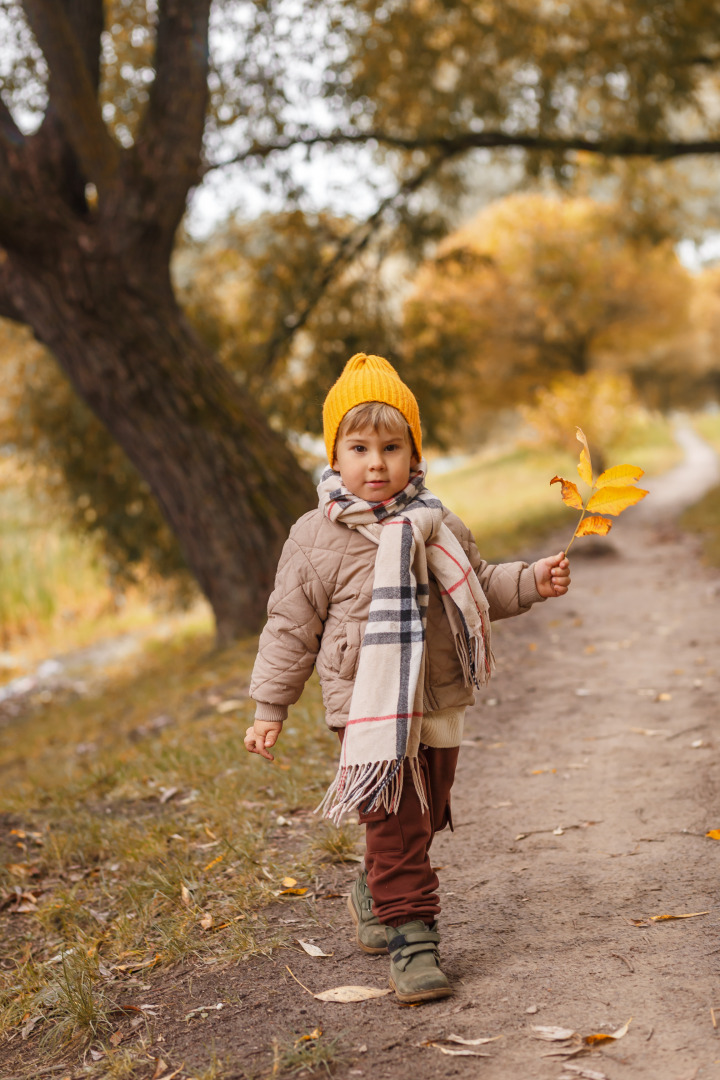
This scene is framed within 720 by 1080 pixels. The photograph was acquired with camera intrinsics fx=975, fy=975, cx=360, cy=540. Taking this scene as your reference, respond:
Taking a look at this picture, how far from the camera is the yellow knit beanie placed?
2.62 m

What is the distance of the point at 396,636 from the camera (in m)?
2.48

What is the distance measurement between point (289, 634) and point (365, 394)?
68cm

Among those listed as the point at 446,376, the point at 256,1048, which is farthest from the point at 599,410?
the point at 256,1048

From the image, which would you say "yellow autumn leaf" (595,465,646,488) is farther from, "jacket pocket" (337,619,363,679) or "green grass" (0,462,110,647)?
"green grass" (0,462,110,647)

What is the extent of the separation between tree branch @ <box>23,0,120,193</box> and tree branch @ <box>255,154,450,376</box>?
325 centimetres

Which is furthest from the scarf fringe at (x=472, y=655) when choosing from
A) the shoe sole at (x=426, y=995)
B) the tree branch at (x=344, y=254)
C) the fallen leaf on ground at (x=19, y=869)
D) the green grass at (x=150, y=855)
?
the tree branch at (x=344, y=254)

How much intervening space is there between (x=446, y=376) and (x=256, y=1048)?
29.3 ft

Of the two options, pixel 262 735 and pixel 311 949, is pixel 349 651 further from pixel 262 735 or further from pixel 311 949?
pixel 311 949

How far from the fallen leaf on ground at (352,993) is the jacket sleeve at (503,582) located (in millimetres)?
1064

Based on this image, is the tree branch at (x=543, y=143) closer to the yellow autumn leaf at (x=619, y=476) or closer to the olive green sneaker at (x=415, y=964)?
Result: the yellow autumn leaf at (x=619, y=476)

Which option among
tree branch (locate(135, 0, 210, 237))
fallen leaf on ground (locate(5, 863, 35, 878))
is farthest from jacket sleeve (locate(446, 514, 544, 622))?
tree branch (locate(135, 0, 210, 237))

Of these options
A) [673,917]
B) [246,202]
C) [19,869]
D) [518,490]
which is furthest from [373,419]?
[518,490]

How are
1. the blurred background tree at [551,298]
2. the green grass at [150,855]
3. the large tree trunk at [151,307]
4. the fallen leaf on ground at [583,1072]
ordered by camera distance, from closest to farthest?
the fallen leaf on ground at [583,1072]
the green grass at [150,855]
the large tree trunk at [151,307]
the blurred background tree at [551,298]

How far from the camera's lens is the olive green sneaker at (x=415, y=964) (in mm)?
2438
